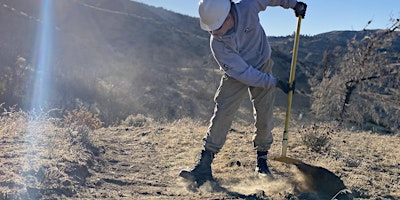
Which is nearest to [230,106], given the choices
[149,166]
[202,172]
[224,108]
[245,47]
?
[224,108]

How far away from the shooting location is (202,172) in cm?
443

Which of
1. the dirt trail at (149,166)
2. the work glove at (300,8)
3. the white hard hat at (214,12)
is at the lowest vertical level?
the dirt trail at (149,166)

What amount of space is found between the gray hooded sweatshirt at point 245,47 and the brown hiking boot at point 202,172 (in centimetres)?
88

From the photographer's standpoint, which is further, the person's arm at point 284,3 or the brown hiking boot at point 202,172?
the person's arm at point 284,3

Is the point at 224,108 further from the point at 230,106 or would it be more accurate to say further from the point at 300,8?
the point at 300,8

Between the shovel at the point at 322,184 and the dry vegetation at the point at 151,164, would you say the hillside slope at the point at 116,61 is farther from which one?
the shovel at the point at 322,184

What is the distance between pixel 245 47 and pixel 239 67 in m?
0.37

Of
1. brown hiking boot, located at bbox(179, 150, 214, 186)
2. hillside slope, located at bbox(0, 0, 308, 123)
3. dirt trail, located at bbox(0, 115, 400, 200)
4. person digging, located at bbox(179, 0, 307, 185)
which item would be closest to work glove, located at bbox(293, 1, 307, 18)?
person digging, located at bbox(179, 0, 307, 185)

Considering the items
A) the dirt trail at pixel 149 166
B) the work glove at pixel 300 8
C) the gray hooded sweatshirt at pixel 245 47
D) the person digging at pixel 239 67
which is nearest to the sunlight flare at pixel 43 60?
the dirt trail at pixel 149 166

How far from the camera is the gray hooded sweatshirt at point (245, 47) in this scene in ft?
13.4

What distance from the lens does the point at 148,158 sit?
5.37m

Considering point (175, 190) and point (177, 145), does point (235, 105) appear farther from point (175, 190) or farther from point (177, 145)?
point (177, 145)

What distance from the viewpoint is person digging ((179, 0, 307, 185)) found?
13.4ft

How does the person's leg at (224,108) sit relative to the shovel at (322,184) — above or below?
above
